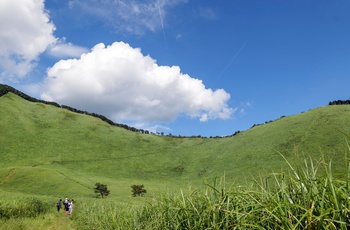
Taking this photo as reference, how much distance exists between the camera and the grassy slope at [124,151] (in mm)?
89938

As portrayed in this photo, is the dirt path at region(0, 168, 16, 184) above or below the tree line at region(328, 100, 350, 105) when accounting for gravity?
below

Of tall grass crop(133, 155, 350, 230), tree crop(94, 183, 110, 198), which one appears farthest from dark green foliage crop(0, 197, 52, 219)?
tree crop(94, 183, 110, 198)

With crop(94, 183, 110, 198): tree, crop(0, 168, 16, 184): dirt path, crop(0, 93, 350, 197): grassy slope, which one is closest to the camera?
crop(94, 183, 110, 198): tree

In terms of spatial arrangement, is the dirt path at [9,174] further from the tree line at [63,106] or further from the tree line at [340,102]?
the tree line at [340,102]

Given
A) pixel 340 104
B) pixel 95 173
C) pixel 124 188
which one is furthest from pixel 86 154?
pixel 340 104

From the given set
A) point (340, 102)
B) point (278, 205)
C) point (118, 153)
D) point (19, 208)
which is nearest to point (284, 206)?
point (278, 205)

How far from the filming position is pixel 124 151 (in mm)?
133000

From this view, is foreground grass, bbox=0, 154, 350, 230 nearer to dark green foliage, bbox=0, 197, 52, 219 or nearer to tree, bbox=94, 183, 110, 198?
dark green foliage, bbox=0, 197, 52, 219

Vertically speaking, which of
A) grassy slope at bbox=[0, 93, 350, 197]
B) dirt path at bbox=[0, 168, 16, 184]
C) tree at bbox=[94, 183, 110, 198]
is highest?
grassy slope at bbox=[0, 93, 350, 197]

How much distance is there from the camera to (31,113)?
495 feet

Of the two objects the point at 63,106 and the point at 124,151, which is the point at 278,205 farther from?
the point at 63,106

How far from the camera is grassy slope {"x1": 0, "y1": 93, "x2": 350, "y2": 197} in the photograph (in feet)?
295

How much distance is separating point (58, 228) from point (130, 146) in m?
112

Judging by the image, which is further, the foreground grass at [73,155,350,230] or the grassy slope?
the grassy slope
